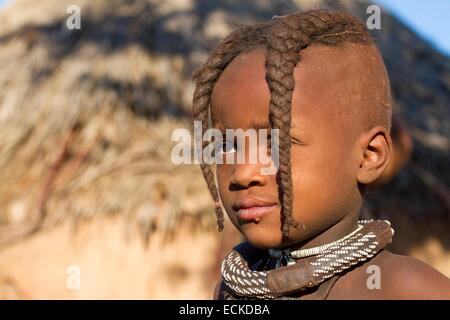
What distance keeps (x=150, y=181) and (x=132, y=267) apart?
58cm

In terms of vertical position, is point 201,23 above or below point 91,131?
above

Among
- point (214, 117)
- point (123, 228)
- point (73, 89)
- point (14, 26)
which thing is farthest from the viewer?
point (14, 26)

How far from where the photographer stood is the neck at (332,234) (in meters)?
1.97

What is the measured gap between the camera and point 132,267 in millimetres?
4961

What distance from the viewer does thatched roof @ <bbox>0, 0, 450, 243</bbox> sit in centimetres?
502

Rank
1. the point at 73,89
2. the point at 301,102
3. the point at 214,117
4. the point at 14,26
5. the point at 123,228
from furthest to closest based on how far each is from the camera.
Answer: the point at 14,26 < the point at 73,89 < the point at 123,228 < the point at 214,117 < the point at 301,102

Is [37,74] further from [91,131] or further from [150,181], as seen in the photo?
[150,181]

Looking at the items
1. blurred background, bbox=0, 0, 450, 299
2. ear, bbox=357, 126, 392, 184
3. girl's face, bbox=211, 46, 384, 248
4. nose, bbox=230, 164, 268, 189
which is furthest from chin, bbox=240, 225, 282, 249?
blurred background, bbox=0, 0, 450, 299

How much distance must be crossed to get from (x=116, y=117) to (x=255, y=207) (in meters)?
3.40

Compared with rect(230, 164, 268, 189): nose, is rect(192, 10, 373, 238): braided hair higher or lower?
higher

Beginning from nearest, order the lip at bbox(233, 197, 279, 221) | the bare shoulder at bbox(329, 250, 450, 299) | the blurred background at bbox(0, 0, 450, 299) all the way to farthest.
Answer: the bare shoulder at bbox(329, 250, 450, 299), the lip at bbox(233, 197, 279, 221), the blurred background at bbox(0, 0, 450, 299)

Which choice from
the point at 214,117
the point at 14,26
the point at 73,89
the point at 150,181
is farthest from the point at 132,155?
the point at 214,117

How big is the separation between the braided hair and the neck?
11 centimetres

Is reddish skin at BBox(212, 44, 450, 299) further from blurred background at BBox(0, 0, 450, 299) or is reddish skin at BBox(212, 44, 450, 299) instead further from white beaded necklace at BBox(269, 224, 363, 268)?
blurred background at BBox(0, 0, 450, 299)
